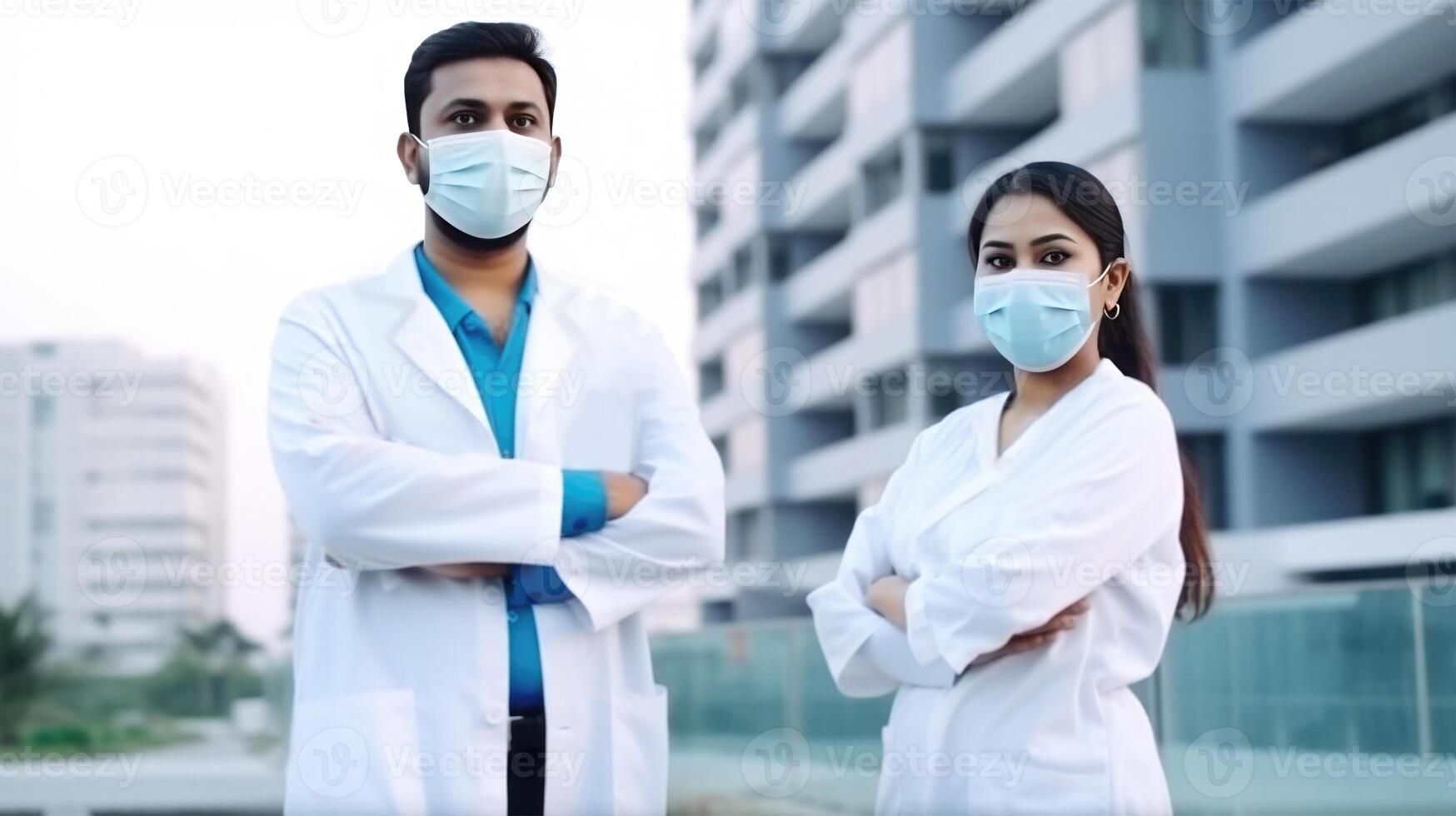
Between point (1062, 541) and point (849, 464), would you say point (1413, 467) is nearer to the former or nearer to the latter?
point (849, 464)

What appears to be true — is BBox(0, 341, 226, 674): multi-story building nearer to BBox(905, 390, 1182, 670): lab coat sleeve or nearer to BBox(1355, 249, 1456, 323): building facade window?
BBox(1355, 249, 1456, 323): building facade window

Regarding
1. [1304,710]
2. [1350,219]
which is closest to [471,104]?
[1304,710]

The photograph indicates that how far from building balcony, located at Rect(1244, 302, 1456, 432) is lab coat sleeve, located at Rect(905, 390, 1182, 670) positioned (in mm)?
16966

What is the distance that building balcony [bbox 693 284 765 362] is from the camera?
40062mm

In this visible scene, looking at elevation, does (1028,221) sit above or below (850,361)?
below

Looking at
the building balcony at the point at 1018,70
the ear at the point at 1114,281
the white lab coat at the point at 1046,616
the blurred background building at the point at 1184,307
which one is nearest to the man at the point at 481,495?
the white lab coat at the point at 1046,616

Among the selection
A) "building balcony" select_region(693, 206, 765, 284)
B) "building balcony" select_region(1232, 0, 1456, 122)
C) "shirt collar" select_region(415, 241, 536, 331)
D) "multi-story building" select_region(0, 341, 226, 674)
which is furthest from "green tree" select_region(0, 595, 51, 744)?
"multi-story building" select_region(0, 341, 226, 674)

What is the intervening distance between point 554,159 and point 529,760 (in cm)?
109

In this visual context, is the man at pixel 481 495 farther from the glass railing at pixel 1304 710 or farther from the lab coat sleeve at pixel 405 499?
the glass railing at pixel 1304 710

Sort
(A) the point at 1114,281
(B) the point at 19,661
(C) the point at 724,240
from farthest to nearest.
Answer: (C) the point at 724,240, (B) the point at 19,661, (A) the point at 1114,281

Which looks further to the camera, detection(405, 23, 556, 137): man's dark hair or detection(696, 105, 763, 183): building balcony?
detection(696, 105, 763, 183): building balcony

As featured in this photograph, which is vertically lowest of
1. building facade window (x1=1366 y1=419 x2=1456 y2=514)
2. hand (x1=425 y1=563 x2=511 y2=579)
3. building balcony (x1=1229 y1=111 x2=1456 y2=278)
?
hand (x1=425 y1=563 x2=511 y2=579)

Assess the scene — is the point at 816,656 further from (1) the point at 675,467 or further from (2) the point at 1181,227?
(2) the point at 1181,227

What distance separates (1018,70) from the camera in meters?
27.1
